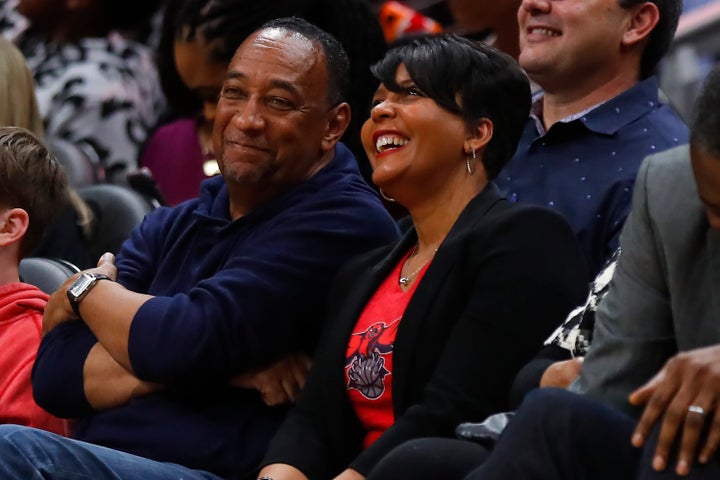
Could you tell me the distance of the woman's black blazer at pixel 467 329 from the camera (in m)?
2.91

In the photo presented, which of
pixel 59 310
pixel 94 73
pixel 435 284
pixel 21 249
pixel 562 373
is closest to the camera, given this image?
pixel 562 373

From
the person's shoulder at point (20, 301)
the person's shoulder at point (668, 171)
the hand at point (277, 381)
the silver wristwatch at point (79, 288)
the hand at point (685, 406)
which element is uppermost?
the person's shoulder at point (668, 171)

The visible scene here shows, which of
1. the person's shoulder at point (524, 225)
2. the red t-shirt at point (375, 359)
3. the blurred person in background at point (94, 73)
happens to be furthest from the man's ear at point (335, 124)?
the blurred person in background at point (94, 73)

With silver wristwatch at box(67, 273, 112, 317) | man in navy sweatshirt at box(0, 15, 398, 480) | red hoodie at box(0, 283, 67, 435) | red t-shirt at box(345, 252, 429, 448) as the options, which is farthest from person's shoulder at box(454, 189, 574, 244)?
red hoodie at box(0, 283, 67, 435)

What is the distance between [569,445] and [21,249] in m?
1.85

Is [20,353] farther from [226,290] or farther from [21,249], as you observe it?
[226,290]

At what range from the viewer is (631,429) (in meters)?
2.38

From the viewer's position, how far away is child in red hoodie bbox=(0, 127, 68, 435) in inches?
141

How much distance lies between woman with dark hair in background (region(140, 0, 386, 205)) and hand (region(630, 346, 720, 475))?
2.02 m

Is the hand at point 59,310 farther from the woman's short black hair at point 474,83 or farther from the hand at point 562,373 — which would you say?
the hand at point 562,373

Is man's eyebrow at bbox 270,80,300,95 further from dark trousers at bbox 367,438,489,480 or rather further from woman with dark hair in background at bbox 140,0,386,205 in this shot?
dark trousers at bbox 367,438,489,480

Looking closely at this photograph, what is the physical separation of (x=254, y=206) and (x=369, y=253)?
0.33 metres

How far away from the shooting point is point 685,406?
7.62 ft

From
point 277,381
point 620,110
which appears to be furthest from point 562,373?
point 620,110
